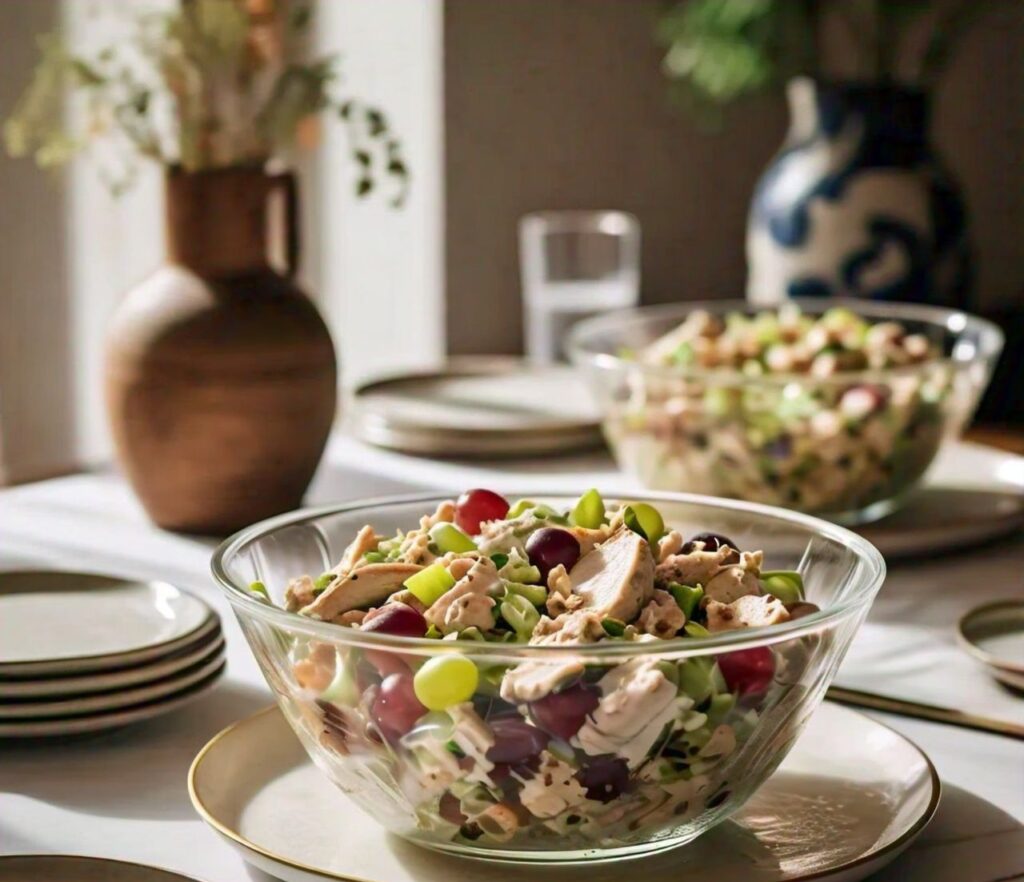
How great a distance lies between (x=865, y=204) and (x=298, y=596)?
5.11 ft

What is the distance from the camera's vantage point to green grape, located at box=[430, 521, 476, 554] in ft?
3.11

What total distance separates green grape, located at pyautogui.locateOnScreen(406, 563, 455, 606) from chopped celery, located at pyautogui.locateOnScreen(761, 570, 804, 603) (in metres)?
0.20

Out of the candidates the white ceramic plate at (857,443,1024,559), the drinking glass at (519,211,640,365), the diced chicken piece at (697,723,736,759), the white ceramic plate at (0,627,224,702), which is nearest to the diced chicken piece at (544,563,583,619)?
the diced chicken piece at (697,723,736,759)

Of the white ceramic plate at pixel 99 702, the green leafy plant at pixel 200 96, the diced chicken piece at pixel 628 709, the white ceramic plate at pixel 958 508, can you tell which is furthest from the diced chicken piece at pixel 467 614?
the green leafy plant at pixel 200 96

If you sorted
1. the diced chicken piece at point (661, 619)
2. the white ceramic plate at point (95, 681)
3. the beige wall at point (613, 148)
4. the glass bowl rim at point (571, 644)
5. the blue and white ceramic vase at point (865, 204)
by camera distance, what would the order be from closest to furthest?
the glass bowl rim at point (571, 644), the diced chicken piece at point (661, 619), the white ceramic plate at point (95, 681), the blue and white ceramic vase at point (865, 204), the beige wall at point (613, 148)

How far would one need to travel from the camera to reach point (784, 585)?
37.6 inches

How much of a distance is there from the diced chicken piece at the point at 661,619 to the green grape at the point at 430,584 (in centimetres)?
11

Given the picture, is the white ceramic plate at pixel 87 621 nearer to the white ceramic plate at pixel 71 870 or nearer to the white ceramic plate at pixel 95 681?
the white ceramic plate at pixel 95 681

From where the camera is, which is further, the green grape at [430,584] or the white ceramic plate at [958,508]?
the white ceramic plate at [958,508]

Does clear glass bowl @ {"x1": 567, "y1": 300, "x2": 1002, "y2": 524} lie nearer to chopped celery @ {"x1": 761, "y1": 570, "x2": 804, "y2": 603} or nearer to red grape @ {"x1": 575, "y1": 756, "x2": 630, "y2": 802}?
chopped celery @ {"x1": 761, "y1": 570, "x2": 804, "y2": 603}

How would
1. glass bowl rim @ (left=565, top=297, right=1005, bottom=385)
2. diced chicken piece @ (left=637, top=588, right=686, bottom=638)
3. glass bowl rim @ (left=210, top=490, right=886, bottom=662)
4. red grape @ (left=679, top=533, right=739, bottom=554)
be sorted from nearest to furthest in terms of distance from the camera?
glass bowl rim @ (left=210, top=490, right=886, bottom=662) < diced chicken piece @ (left=637, top=588, right=686, bottom=638) < red grape @ (left=679, top=533, right=739, bottom=554) < glass bowl rim @ (left=565, top=297, right=1005, bottom=385)

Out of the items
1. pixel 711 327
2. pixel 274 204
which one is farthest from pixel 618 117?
pixel 274 204

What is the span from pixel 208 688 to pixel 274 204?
662 mm

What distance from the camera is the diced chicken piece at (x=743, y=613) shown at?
2.83 feet
